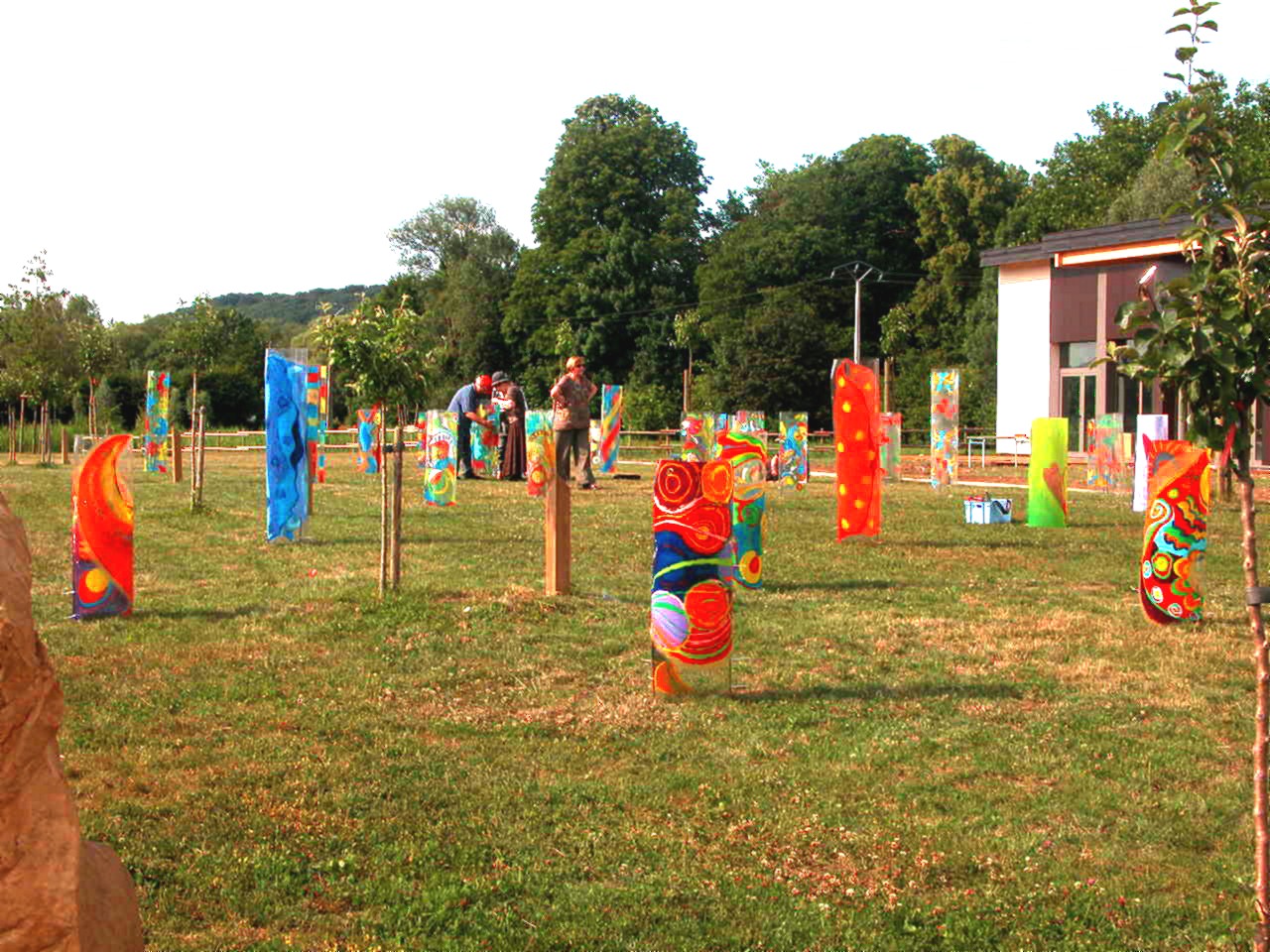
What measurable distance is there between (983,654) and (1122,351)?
4782mm

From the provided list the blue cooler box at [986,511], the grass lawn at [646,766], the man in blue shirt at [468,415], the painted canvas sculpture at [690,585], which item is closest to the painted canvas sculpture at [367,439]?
the man in blue shirt at [468,415]

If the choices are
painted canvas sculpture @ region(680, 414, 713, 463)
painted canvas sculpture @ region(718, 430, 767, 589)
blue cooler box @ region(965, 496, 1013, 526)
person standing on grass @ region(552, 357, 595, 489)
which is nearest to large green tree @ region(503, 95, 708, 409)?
painted canvas sculpture @ region(680, 414, 713, 463)

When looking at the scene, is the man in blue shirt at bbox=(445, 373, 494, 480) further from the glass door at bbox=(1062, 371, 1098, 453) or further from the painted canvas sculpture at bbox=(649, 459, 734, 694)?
the glass door at bbox=(1062, 371, 1098, 453)

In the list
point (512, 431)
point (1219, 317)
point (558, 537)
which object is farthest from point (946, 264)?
point (1219, 317)

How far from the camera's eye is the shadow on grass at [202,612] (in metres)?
9.83

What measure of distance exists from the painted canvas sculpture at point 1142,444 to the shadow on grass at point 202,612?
41.7 feet

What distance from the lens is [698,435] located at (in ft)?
79.8

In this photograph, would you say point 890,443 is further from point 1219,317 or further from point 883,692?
point 1219,317

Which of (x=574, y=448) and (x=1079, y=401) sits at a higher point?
(x=1079, y=401)

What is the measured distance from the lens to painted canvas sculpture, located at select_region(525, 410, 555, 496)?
20.0 metres

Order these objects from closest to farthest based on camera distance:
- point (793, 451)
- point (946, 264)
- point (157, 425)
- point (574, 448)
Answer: point (574, 448) → point (793, 451) → point (157, 425) → point (946, 264)

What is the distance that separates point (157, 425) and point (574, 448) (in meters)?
10.7

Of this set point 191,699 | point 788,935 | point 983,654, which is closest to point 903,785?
point 788,935

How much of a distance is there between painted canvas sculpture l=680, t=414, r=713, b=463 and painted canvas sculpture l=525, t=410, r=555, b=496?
259cm
